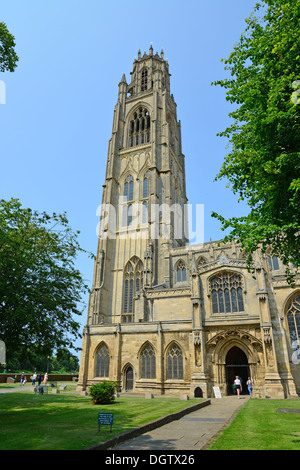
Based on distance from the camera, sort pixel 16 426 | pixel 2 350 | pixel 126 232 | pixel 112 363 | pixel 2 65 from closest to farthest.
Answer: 1. pixel 16 426
2. pixel 2 65
3. pixel 2 350
4. pixel 112 363
5. pixel 126 232

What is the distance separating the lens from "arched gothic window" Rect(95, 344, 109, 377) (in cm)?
2897

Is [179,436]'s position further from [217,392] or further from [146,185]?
[146,185]

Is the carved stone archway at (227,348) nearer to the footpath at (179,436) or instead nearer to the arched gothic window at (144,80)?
the footpath at (179,436)

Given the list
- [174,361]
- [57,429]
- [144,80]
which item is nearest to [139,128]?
[144,80]

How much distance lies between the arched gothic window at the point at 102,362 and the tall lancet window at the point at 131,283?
12384 millimetres

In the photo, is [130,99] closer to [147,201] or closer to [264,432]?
[147,201]

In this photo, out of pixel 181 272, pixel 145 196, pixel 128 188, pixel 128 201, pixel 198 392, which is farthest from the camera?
pixel 128 188

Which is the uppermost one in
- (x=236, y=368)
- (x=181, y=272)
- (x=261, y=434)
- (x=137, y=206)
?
(x=137, y=206)

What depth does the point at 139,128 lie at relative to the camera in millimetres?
58625

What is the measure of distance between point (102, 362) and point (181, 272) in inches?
682

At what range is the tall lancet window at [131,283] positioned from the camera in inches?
1674

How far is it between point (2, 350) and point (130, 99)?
2289 inches

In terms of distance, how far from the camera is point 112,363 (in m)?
28.4
